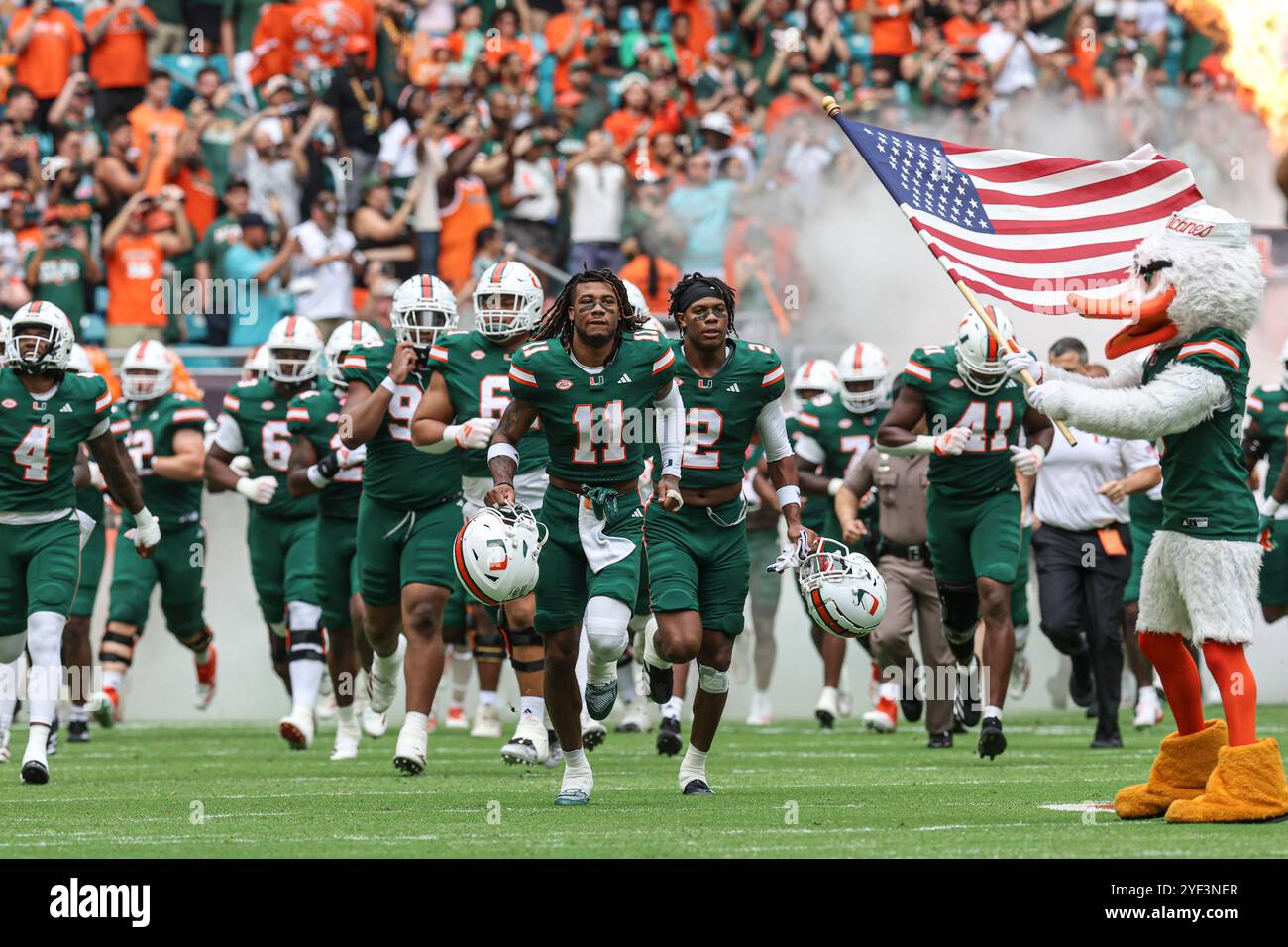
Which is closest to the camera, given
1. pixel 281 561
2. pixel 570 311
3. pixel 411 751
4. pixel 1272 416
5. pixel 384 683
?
pixel 570 311

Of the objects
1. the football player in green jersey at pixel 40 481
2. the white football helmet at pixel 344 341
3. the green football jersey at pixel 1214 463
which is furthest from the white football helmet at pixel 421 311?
the green football jersey at pixel 1214 463

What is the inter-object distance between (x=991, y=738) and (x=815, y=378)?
4.87m

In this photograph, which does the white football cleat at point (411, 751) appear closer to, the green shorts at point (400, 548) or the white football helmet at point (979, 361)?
the green shorts at point (400, 548)

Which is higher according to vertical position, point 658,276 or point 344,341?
point 658,276

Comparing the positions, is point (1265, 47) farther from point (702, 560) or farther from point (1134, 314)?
point (702, 560)

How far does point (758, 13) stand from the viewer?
1889cm

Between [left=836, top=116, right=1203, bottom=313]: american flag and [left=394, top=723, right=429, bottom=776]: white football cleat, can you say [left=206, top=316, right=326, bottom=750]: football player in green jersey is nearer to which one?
[left=394, top=723, right=429, bottom=776]: white football cleat

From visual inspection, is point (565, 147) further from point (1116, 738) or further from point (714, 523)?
point (714, 523)

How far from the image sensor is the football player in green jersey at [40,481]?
9.29 metres

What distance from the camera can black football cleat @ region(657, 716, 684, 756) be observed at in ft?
36.5

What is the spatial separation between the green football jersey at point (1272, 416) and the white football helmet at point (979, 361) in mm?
3429

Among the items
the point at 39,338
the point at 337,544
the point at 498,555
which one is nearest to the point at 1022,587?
the point at 337,544

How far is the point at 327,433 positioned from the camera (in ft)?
38.3
